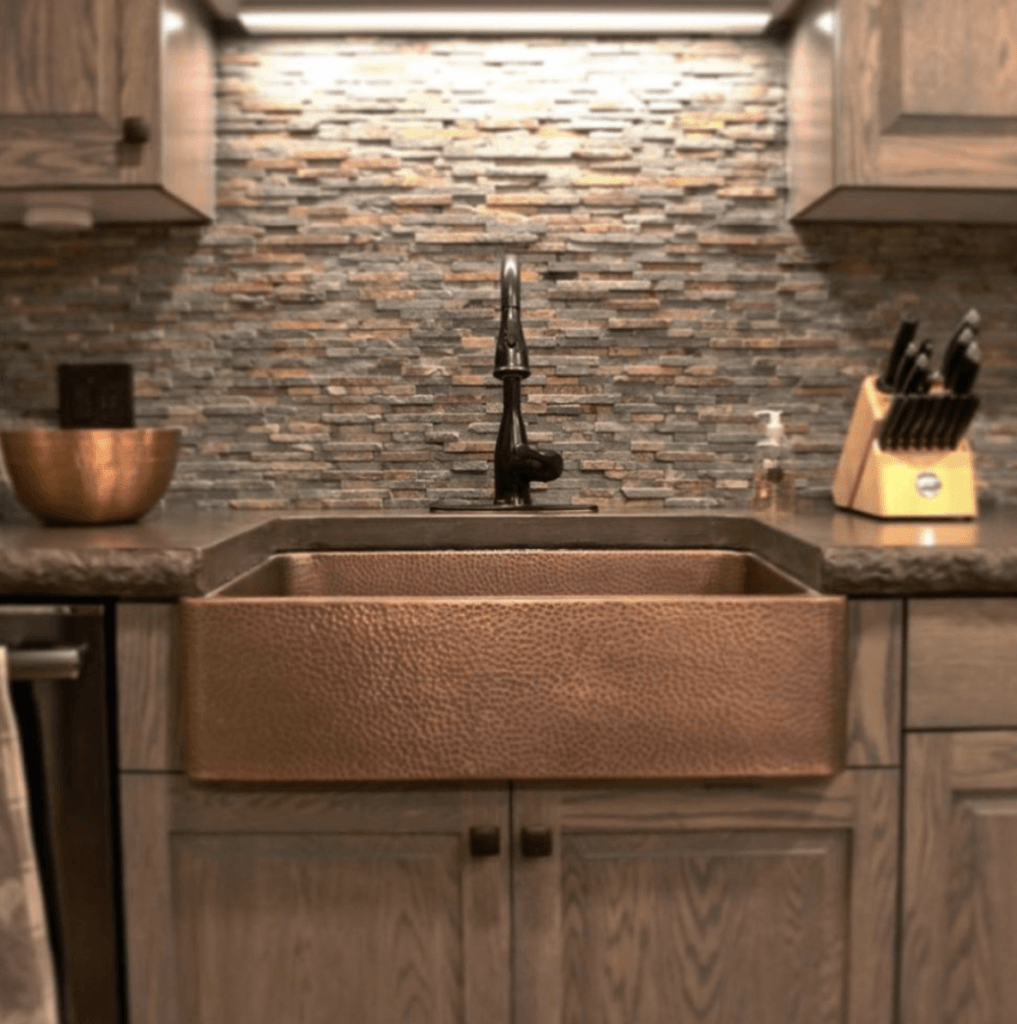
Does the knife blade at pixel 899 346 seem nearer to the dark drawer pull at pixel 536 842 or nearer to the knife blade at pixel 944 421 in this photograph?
the knife blade at pixel 944 421

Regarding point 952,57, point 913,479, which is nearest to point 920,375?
point 913,479

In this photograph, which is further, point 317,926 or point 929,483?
point 929,483

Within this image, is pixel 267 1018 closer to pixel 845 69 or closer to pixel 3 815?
pixel 3 815

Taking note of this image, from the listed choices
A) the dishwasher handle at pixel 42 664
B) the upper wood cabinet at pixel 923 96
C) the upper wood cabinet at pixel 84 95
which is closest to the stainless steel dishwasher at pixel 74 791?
the dishwasher handle at pixel 42 664

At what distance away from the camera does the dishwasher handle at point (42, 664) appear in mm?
1065

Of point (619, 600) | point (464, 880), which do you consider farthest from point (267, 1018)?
point (619, 600)

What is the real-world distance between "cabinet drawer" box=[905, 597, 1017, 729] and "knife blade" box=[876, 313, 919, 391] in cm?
45

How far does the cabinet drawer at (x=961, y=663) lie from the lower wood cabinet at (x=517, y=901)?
9cm

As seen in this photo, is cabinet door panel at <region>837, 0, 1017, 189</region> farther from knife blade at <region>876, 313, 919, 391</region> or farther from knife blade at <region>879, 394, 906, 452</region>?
knife blade at <region>879, 394, 906, 452</region>

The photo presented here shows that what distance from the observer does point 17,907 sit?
1.04 m

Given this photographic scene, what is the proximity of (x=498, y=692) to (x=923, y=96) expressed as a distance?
3.01 feet

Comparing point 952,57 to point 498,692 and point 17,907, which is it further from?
point 17,907

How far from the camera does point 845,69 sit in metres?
1.42

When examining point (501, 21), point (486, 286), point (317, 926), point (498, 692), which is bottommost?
point (317, 926)
